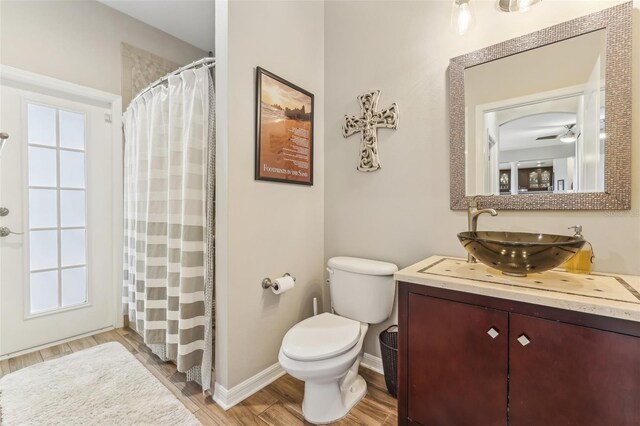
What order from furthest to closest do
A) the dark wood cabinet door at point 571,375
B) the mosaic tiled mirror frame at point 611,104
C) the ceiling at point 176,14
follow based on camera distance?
the ceiling at point 176,14 → the mosaic tiled mirror frame at point 611,104 → the dark wood cabinet door at point 571,375

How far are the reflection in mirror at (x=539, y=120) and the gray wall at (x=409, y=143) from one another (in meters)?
0.12

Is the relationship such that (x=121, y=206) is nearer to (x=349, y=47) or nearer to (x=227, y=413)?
(x=227, y=413)

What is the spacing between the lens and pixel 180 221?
1624mm

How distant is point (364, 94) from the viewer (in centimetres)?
185

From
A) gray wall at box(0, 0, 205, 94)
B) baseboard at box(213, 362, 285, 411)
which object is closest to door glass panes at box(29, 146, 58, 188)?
gray wall at box(0, 0, 205, 94)

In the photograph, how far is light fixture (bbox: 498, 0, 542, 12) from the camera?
3.94 feet

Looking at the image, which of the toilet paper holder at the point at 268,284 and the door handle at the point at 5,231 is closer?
the toilet paper holder at the point at 268,284

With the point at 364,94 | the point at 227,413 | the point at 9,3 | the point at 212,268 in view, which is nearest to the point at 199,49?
the point at 9,3

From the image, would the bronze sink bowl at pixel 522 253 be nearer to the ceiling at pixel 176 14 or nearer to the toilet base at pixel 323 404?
the toilet base at pixel 323 404

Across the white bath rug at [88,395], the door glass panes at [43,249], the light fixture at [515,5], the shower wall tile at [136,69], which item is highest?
the shower wall tile at [136,69]

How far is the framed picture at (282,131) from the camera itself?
1628 mm

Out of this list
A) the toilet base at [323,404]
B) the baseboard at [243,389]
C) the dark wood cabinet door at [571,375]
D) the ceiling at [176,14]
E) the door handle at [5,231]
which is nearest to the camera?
the dark wood cabinet door at [571,375]

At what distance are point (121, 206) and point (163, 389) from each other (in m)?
1.68

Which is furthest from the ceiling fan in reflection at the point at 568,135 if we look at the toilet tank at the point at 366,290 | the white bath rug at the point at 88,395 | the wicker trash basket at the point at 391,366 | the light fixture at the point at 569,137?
the white bath rug at the point at 88,395
